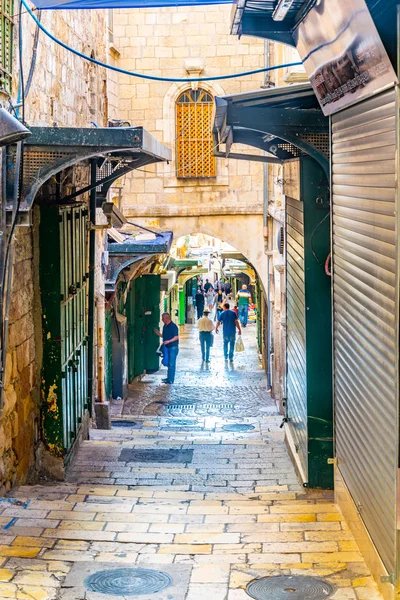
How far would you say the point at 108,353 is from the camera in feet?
53.7

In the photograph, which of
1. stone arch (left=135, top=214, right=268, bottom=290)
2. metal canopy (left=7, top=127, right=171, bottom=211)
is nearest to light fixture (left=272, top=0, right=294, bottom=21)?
metal canopy (left=7, top=127, right=171, bottom=211)

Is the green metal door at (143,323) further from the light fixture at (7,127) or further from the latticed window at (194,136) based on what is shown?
the light fixture at (7,127)

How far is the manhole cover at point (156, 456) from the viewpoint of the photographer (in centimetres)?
1045

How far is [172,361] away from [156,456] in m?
8.67

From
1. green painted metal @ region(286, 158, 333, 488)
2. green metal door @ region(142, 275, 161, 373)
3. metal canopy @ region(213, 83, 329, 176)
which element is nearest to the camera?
metal canopy @ region(213, 83, 329, 176)

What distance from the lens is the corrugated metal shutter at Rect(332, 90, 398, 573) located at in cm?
475

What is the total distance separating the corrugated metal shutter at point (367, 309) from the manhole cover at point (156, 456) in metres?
3.96

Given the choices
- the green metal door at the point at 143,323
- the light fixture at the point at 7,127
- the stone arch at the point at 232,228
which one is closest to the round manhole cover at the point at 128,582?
the light fixture at the point at 7,127

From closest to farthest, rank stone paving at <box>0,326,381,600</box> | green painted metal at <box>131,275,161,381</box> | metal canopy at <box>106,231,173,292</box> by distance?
stone paving at <box>0,326,381,600</box> < metal canopy at <box>106,231,173,292</box> < green painted metal at <box>131,275,161,381</box>

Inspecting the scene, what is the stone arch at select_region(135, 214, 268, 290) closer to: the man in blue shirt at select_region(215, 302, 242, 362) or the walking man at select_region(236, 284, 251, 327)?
the man in blue shirt at select_region(215, 302, 242, 362)

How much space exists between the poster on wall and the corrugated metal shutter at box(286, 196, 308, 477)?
2171mm

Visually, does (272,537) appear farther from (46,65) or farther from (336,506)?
(46,65)

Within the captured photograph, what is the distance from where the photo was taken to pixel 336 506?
719 cm

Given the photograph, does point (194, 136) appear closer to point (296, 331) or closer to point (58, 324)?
point (296, 331)
